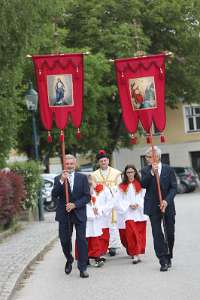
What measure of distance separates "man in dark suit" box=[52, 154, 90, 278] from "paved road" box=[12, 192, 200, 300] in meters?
0.44

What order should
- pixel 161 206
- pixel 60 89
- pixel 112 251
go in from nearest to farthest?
pixel 161 206
pixel 60 89
pixel 112 251

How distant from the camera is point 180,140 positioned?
57531mm

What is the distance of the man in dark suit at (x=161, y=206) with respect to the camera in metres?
10.8

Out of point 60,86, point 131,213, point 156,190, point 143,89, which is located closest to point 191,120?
point 131,213

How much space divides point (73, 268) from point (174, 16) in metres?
32.4

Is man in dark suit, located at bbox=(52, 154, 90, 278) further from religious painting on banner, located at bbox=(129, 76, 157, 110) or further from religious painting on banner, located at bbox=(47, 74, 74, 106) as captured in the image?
religious painting on banner, located at bbox=(129, 76, 157, 110)

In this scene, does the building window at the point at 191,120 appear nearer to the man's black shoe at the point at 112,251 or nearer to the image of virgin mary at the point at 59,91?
the man's black shoe at the point at 112,251

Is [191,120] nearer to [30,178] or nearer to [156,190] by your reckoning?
[30,178]

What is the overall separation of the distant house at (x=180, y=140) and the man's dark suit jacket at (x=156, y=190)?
45.9m

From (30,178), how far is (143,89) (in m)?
12.3

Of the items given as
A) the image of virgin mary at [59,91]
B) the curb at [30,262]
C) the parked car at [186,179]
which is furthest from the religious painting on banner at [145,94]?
the parked car at [186,179]

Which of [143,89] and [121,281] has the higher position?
[143,89]

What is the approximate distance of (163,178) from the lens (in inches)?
434

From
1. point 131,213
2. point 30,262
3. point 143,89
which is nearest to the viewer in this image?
point 143,89
